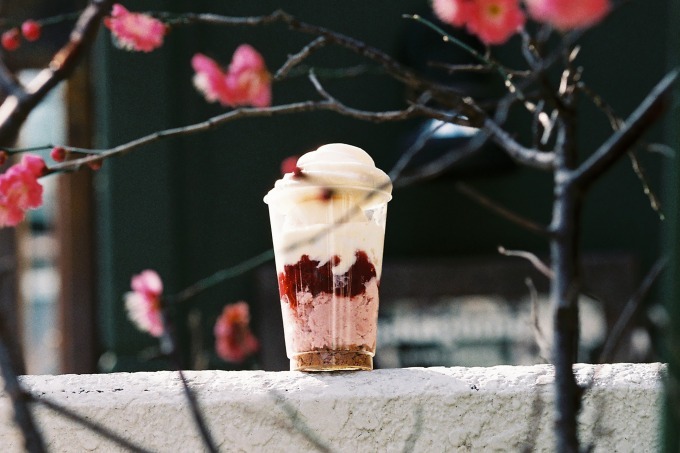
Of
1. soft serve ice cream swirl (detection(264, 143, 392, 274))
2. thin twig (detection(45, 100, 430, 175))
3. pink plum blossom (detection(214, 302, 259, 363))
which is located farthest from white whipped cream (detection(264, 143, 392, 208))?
pink plum blossom (detection(214, 302, 259, 363))

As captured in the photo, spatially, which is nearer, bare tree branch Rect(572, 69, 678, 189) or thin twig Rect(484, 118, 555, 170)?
bare tree branch Rect(572, 69, 678, 189)

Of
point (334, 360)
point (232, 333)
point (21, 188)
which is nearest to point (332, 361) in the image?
point (334, 360)

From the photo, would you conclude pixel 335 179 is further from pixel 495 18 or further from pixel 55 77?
pixel 55 77

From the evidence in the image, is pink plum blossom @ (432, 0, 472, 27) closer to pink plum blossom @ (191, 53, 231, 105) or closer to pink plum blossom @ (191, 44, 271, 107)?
pink plum blossom @ (191, 44, 271, 107)

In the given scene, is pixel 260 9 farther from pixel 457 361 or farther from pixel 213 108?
pixel 457 361

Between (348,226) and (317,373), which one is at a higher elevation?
(348,226)

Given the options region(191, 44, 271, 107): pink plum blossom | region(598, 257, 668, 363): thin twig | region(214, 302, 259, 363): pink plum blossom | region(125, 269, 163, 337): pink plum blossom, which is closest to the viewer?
region(598, 257, 668, 363): thin twig

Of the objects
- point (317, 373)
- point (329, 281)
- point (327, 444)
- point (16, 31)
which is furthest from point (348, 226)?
point (16, 31)
